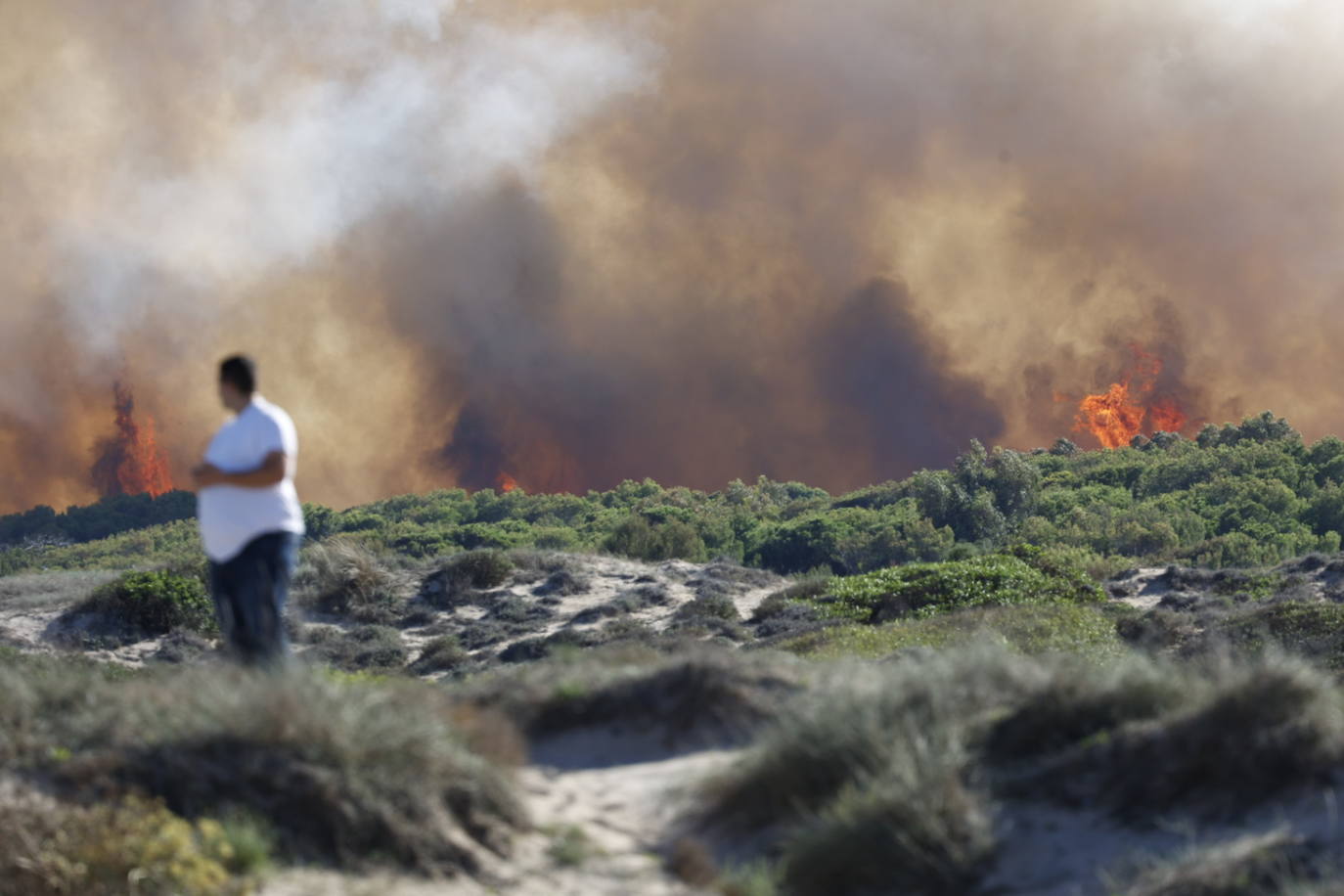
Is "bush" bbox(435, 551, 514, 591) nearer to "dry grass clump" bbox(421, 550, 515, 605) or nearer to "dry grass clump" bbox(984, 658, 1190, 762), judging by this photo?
"dry grass clump" bbox(421, 550, 515, 605)

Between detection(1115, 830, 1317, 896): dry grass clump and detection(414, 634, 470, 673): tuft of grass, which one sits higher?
detection(414, 634, 470, 673): tuft of grass

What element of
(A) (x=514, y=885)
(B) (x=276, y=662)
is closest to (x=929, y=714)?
(A) (x=514, y=885)

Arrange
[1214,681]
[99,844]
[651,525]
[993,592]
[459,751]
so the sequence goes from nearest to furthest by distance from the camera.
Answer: [99,844] < [459,751] < [1214,681] < [993,592] < [651,525]

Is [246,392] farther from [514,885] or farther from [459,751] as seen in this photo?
[514,885]

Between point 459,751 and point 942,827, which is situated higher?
point 459,751

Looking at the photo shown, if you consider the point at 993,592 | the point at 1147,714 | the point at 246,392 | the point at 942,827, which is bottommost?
the point at 942,827

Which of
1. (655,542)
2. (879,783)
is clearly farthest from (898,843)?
(655,542)

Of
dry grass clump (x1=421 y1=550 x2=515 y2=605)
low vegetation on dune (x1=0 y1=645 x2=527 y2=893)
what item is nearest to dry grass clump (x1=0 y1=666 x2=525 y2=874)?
low vegetation on dune (x1=0 y1=645 x2=527 y2=893)

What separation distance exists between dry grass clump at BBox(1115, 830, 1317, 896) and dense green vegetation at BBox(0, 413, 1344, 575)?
91.7ft

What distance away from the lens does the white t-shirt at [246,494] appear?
6.67 meters

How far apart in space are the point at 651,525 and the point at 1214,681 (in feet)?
136

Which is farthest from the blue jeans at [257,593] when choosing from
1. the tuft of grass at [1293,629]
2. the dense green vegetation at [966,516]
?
the dense green vegetation at [966,516]

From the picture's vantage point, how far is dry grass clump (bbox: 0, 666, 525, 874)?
5.85m

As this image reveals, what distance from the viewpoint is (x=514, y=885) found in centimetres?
586
